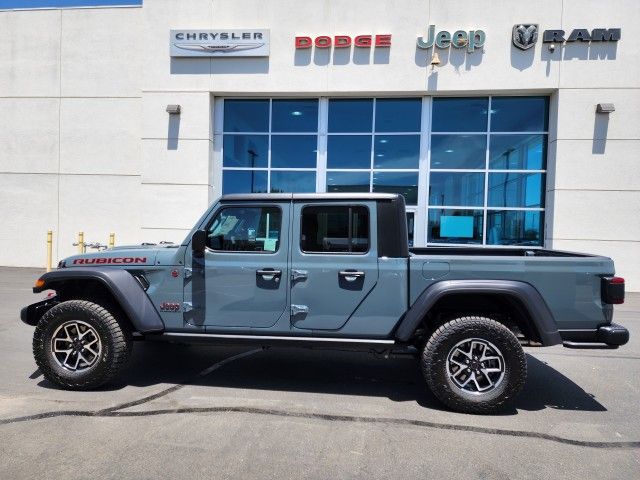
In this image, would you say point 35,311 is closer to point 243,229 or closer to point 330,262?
point 243,229

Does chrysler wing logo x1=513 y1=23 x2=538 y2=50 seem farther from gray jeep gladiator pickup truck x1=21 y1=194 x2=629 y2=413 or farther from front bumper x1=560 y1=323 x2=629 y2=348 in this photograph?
front bumper x1=560 y1=323 x2=629 y2=348

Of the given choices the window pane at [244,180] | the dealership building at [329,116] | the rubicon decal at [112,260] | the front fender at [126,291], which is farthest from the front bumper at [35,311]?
the window pane at [244,180]

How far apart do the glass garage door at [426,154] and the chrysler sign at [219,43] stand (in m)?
1.39

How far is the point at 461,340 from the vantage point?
4000 mm

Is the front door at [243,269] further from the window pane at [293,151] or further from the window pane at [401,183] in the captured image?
the window pane at [293,151]

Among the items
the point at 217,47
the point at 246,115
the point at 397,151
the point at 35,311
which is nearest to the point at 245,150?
the point at 246,115

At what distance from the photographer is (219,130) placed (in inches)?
541

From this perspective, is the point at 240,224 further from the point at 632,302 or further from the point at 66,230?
the point at 66,230

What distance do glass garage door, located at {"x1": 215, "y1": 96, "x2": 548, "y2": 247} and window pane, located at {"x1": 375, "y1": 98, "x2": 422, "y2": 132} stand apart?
0.03 meters

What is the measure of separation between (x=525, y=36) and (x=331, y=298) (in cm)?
1130

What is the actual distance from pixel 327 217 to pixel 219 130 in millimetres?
10315

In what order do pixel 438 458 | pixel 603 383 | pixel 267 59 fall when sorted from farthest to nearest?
pixel 267 59
pixel 603 383
pixel 438 458

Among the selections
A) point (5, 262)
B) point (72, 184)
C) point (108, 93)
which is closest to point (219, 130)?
point (108, 93)

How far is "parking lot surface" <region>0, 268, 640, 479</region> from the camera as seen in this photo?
3086 mm
